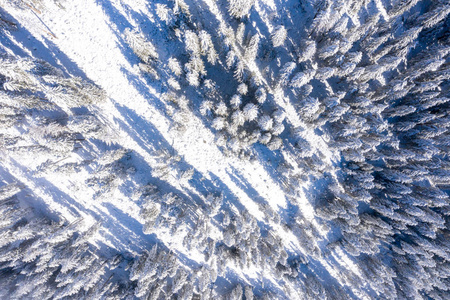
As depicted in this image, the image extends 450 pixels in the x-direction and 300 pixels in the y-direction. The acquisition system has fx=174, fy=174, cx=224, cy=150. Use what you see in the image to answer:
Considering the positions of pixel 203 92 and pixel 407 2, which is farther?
pixel 203 92

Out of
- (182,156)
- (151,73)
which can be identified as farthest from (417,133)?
(151,73)

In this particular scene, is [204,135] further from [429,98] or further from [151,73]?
[429,98]

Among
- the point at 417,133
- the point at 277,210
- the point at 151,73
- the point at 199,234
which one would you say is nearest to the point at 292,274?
the point at 277,210

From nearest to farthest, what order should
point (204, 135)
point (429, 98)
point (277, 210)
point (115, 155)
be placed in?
point (429, 98)
point (115, 155)
point (204, 135)
point (277, 210)

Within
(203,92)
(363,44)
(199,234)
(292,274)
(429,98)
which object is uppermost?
(203,92)

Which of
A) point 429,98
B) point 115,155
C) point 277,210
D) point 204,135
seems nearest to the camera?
point 429,98

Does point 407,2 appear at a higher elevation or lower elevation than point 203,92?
lower

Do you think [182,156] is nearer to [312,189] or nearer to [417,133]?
[312,189]
